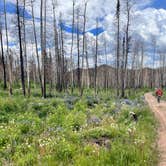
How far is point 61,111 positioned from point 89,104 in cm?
620

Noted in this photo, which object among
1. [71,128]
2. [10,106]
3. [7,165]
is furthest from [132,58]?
[7,165]

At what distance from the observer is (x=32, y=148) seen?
9.80 metres

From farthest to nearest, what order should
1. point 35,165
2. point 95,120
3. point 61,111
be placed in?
point 61,111, point 95,120, point 35,165

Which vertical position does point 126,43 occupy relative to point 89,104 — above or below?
above

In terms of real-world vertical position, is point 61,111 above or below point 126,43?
below

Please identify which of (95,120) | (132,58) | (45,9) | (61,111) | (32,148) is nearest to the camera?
(32,148)

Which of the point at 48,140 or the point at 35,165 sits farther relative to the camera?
the point at 48,140

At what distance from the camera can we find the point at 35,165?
8.41m

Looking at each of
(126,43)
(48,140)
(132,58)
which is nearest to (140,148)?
(48,140)

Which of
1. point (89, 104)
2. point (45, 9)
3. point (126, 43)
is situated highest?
point (45, 9)

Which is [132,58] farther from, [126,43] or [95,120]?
[95,120]

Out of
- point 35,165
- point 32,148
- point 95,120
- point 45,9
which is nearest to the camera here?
point 35,165

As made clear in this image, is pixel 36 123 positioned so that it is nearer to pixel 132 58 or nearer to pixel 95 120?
pixel 95 120

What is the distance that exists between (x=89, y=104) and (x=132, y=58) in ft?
168
